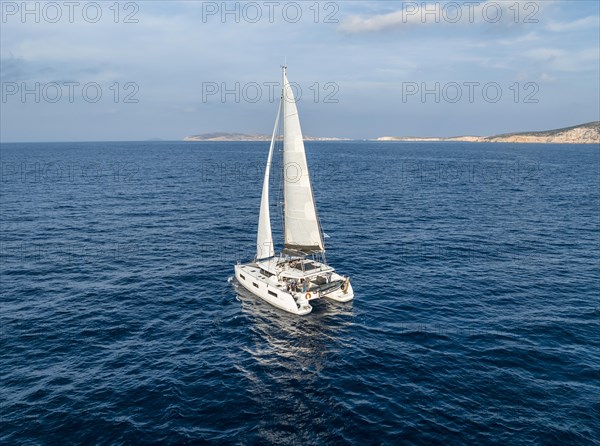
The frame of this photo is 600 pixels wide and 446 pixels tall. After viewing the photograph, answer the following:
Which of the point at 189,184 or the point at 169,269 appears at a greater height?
the point at 189,184

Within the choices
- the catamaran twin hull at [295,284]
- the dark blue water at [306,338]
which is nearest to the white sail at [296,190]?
the catamaran twin hull at [295,284]

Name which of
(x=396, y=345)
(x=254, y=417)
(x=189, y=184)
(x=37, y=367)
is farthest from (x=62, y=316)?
(x=189, y=184)

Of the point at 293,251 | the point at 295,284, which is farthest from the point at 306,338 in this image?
the point at 293,251

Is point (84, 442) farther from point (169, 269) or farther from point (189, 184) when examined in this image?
point (189, 184)

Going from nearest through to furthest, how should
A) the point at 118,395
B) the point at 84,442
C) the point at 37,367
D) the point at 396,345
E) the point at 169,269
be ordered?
the point at 84,442 → the point at 118,395 → the point at 37,367 → the point at 396,345 → the point at 169,269

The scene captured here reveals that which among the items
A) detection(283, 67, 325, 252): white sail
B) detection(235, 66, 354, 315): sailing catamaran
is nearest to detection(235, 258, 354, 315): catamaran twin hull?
detection(235, 66, 354, 315): sailing catamaran

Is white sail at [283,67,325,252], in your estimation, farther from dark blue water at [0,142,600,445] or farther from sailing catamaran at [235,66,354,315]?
dark blue water at [0,142,600,445]

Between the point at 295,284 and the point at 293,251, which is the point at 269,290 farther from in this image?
the point at 293,251
